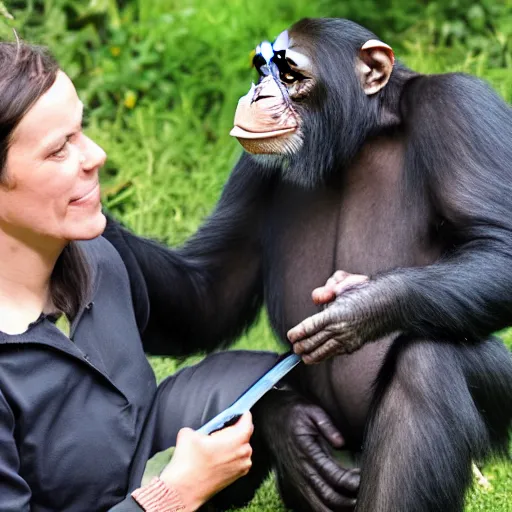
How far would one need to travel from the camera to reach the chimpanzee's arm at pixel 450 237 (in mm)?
3396

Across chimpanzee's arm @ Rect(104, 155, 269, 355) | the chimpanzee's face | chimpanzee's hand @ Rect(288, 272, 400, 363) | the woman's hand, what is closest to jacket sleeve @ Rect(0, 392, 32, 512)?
the woman's hand

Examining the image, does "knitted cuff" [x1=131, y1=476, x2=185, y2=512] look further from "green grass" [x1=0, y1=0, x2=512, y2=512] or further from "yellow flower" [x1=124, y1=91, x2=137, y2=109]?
"yellow flower" [x1=124, y1=91, x2=137, y2=109]

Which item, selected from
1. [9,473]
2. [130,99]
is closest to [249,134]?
[9,473]

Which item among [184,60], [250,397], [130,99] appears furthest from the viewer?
[184,60]

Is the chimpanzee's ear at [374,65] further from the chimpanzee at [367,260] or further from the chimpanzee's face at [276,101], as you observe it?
the chimpanzee's face at [276,101]

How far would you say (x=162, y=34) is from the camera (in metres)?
6.95

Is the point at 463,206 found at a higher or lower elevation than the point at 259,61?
lower

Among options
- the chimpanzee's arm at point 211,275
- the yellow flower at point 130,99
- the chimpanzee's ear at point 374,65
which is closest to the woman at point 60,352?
the chimpanzee's arm at point 211,275

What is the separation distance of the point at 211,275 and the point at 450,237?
1.03 m

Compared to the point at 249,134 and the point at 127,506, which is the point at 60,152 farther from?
the point at 127,506

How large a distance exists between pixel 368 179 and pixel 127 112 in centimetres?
316

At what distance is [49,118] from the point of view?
10.2 ft

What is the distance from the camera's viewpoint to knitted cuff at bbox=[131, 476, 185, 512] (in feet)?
10.2

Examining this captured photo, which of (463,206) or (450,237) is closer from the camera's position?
(463,206)
